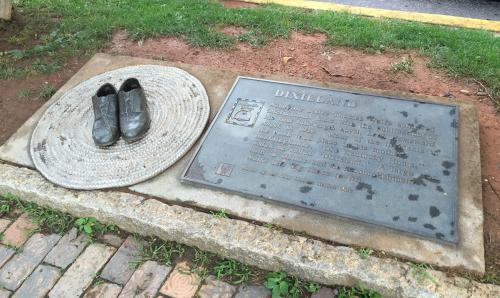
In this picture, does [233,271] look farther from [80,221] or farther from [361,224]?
[80,221]

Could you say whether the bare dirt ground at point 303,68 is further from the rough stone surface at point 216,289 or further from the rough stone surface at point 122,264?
the rough stone surface at point 216,289

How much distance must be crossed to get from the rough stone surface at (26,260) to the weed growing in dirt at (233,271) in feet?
3.35

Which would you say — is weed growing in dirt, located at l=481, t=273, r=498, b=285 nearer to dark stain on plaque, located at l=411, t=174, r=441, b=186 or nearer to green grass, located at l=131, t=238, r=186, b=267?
dark stain on plaque, located at l=411, t=174, r=441, b=186

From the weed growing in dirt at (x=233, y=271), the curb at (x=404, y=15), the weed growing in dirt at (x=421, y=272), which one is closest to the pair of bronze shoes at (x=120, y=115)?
the weed growing in dirt at (x=233, y=271)

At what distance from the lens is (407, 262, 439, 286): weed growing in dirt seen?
2020 mm

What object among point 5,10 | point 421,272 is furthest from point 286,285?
point 5,10

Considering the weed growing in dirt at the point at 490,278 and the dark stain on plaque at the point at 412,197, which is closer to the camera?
the weed growing in dirt at the point at 490,278

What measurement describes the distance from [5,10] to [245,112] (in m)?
3.01

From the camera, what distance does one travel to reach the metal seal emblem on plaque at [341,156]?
Answer: 2.26 metres

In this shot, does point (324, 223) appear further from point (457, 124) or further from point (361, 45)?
point (361, 45)

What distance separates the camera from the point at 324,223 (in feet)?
7.53

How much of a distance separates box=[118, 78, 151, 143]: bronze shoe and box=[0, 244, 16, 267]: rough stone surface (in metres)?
0.94

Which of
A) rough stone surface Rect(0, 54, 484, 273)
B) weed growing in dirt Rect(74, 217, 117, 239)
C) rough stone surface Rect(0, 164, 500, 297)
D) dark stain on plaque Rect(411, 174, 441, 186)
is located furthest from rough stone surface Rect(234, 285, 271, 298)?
dark stain on plaque Rect(411, 174, 441, 186)

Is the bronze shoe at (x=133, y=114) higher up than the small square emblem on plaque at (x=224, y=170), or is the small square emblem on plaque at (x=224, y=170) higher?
the bronze shoe at (x=133, y=114)
